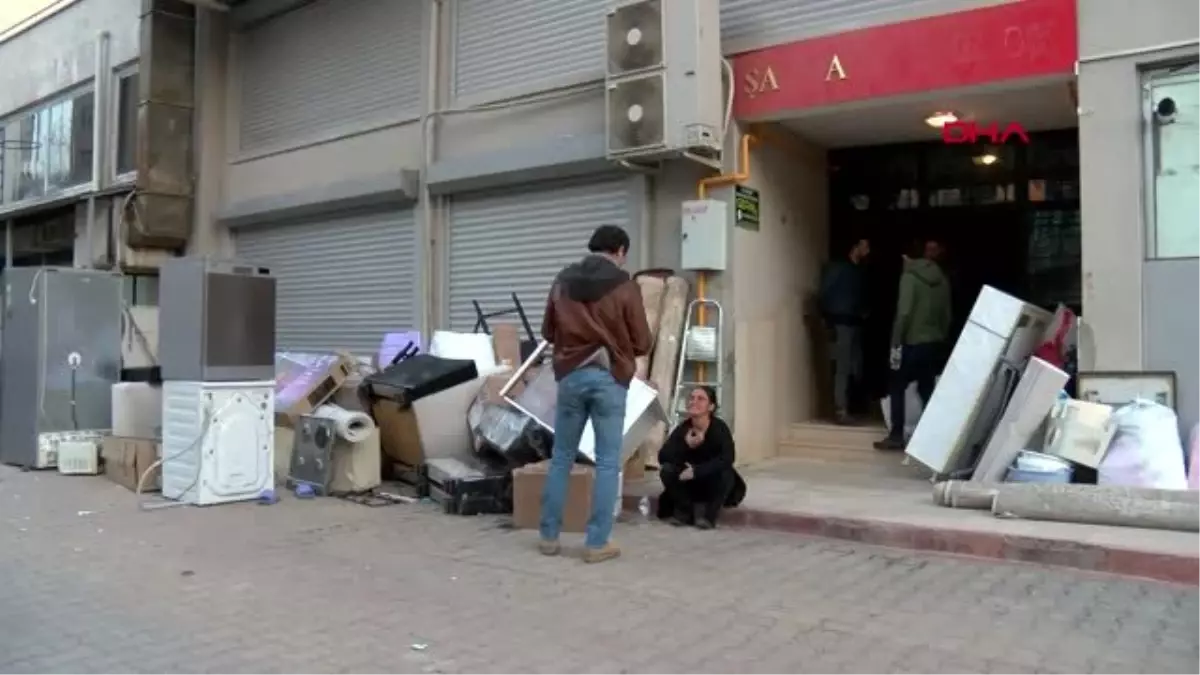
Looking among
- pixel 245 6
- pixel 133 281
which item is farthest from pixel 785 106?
pixel 133 281

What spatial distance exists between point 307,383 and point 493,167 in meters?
2.90

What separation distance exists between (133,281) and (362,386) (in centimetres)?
784

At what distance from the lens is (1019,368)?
26.0 ft

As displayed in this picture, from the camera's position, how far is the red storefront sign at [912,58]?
7.50 meters

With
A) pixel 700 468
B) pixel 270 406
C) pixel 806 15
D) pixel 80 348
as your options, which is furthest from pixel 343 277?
pixel 700 468

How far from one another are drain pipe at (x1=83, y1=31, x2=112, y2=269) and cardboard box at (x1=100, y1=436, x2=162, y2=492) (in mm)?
7552

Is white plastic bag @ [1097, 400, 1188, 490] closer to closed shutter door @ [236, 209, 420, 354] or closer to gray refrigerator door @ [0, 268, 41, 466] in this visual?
closed shutter door @ [236, 209, 420, 354]

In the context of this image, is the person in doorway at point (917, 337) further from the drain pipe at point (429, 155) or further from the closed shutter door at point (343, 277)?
the closed shutter door at point (343, 277)

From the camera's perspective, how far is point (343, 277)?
1305 cm

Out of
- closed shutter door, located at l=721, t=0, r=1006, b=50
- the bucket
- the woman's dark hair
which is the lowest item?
the bucket

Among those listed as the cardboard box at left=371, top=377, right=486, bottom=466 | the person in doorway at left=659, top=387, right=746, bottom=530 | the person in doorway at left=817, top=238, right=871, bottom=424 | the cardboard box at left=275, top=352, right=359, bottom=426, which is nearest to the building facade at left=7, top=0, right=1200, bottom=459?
the person in doorway at left=817, top=238, right=871, bottom=424

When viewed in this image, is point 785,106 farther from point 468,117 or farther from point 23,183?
point 23,183

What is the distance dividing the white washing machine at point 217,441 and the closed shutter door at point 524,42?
4.44 m

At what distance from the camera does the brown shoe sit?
595 centimetres
